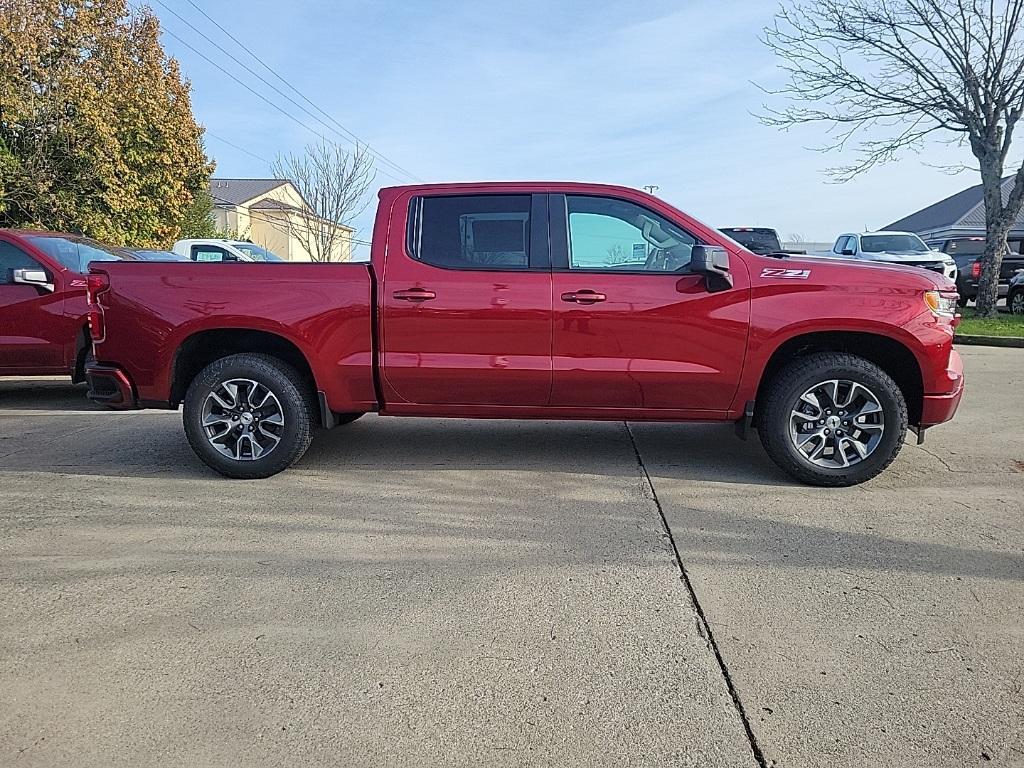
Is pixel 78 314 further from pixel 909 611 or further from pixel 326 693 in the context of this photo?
pixel 909 611

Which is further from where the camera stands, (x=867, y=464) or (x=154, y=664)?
(x=867, y=464)

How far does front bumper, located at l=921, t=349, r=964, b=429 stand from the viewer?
4.92 meters

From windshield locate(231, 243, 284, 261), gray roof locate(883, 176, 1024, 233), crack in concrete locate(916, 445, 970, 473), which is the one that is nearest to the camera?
crack in concrete locate(916, 445, 970, 473)

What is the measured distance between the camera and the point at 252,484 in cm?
515

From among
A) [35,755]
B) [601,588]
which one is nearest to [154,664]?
[35,755]

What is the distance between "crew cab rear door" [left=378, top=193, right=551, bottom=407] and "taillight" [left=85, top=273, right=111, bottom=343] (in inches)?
72.2

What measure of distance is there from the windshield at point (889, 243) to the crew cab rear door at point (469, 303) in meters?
15.1

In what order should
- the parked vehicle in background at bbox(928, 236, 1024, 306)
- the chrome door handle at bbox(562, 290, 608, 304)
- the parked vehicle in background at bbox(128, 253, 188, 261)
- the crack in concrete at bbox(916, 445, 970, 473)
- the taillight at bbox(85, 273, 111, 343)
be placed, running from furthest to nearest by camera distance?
the parked vehicle in background at bbox(928, 236, 1024, 306)
the parked vehicle in background at bbox(128, 253, 188, 261)
the crack in concrete at bbox(916, 445, 970, 473)
the taillight at bbox(85, 273, 111, 343)
the chrome door handle at bbox(562, 290, 608, 304)

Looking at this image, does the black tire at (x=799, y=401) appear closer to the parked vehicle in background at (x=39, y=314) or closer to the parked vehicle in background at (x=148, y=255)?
the parked vehicle in background at (x=39, y=314)

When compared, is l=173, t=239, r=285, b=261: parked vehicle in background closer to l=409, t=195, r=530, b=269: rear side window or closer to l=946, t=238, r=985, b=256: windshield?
l=409, t=195, r=530, b=269: rear side window

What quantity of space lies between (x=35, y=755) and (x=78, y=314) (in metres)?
6.03

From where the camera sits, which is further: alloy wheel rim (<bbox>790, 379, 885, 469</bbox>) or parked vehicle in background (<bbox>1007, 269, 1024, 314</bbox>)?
parked vehicle in background (<bbox>1007, 269, 1024, 314</bbox>)

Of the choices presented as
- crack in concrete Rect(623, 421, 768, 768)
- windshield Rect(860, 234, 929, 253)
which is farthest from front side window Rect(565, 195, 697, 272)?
windshield Rect(860, 234, 929, 253)

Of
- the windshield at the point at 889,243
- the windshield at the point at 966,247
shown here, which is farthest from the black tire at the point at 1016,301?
the windshield at the point at 966,247
